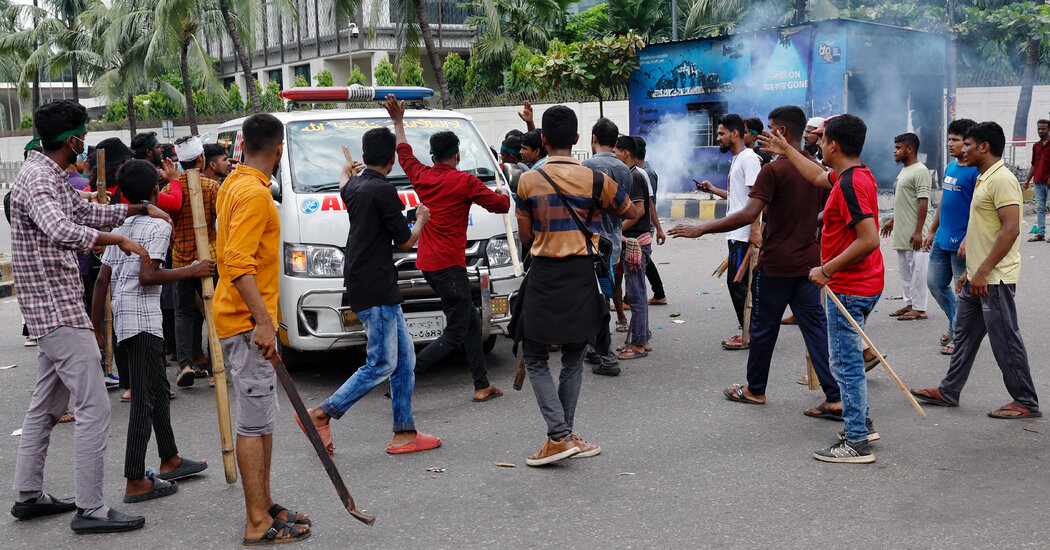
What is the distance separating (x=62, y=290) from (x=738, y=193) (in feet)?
17.1

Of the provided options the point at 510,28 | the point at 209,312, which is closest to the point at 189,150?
the point at 209,312

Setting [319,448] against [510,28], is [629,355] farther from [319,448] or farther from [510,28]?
[510,28]

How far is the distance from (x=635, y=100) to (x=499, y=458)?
16484mm

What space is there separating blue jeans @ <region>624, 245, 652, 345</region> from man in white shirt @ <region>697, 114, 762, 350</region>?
753 mm

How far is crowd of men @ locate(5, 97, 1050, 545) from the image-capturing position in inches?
163

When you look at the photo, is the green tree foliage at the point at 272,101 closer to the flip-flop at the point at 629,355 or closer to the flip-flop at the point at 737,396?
the flip-flop at the point at 629,355

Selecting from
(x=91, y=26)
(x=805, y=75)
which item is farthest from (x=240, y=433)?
(x=91, y=26)

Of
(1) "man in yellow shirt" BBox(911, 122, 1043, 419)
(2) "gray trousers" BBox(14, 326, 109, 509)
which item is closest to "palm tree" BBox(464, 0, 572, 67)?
(1) "man in yellow shirt" BBox(911, 122, 1043, 419)

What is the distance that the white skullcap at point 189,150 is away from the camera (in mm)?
6496

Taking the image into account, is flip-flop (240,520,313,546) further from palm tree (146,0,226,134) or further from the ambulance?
palm tree (146,0,226,134)

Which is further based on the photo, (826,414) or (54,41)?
(54,41)

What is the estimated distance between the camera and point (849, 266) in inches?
197

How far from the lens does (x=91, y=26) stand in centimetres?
4278

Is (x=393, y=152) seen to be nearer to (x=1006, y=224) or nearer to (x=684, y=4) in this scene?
(x=1006, y=224)
